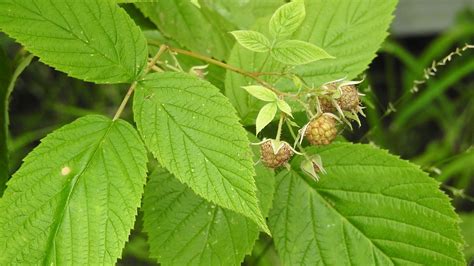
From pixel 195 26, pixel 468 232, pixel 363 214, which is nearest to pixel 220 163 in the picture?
pixel 363 214

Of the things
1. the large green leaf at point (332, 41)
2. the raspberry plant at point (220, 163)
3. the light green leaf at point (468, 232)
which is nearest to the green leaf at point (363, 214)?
the raspberry plant at point (220, 163)

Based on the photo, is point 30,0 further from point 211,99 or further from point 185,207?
point 185,207

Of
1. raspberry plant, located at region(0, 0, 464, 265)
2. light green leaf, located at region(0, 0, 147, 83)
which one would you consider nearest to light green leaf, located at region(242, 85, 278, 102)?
raspberry plant, located at region(0, 0, 464, 265)

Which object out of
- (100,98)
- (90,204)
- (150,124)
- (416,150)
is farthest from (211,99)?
(416,150)

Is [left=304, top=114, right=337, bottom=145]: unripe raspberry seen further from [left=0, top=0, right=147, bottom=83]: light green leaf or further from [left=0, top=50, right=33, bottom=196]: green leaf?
[left=0, top=50, right=33, bottom=196]: green leaf

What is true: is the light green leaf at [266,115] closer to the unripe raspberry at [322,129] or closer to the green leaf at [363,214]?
the unripe raspberry at [322,129]
